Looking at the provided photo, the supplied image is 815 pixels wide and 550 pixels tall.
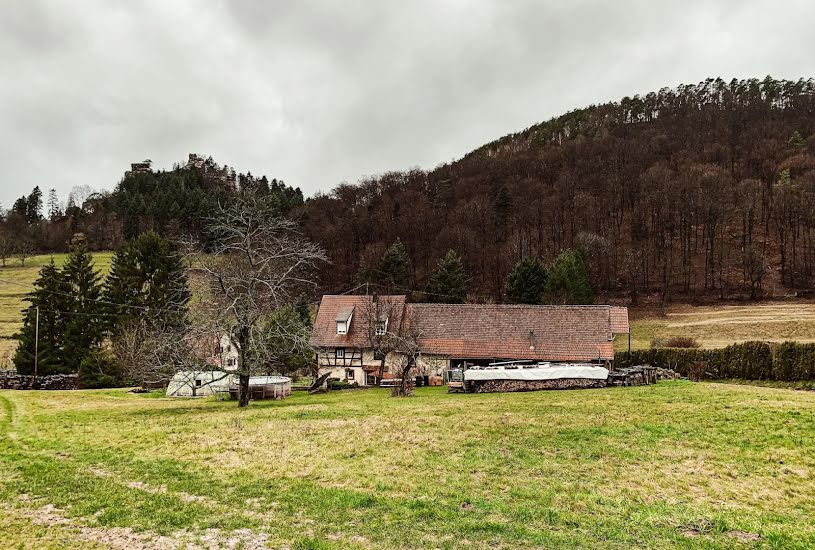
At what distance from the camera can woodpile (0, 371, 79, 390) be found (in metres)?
41.1

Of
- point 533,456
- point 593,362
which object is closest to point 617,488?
point 533,456

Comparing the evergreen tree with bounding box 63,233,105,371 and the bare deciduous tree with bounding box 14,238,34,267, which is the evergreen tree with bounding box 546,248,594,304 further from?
the bare deciduous tree with bounding box 14,238,34,267

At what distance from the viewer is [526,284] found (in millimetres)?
67188

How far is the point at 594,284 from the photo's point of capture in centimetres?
7769

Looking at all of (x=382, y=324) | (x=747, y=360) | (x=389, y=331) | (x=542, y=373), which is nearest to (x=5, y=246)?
(x=382, y=324)

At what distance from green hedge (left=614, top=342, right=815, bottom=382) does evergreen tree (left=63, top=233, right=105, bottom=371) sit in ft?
157

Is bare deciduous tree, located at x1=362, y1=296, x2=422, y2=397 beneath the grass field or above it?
above

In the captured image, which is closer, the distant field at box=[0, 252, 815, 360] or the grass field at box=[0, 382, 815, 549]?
the grass field at box=[0, 382, 815, 549]

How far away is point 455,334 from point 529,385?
13.6 m

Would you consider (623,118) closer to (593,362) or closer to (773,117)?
(773,117)

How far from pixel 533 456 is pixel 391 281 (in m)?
61.8

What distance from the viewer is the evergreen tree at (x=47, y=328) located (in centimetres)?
4782

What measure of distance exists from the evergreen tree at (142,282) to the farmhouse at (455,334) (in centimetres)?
1930

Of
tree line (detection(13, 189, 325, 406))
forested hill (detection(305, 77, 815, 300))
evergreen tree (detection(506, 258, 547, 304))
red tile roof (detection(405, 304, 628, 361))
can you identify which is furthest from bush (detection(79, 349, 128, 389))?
evergreen tree (detection(506, 258, 547, 304))
